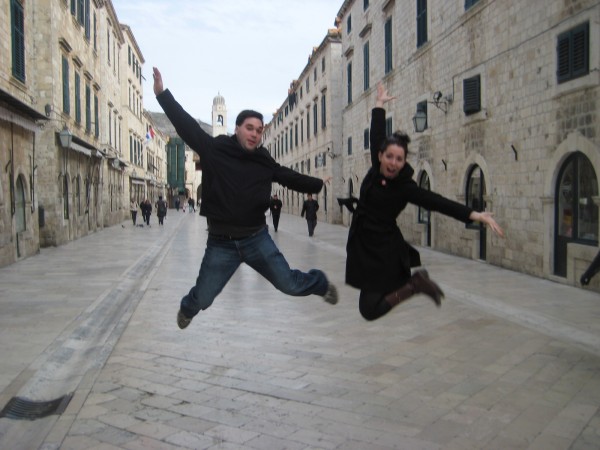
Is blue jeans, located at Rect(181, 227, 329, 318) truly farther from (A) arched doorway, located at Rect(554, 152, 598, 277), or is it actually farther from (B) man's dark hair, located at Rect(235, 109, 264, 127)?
(A) arched doorway, located at Rect(554, 152, 598, 277)

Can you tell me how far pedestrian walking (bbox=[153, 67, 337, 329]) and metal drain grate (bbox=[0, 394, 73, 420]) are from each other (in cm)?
125

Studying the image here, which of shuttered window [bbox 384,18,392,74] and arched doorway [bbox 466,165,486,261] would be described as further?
shuttered window [bbox 384,18,392,74]

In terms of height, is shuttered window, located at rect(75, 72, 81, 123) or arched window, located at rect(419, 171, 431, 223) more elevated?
shuttered window, located at rect(75, 72, 81, 123)

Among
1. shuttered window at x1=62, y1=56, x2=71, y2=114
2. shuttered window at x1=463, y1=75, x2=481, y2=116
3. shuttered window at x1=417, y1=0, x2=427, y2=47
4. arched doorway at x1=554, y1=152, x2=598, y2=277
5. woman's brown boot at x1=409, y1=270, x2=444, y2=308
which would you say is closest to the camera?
woman's brown boot at x1=409, y1=270, x2=444, y2=308

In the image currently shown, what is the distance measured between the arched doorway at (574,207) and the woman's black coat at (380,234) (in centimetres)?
674

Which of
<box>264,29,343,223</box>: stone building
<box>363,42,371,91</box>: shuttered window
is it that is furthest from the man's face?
<box>264,29,343,223</box>: stone building

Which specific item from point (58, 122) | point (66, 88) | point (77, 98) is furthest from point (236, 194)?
point (77, 98)

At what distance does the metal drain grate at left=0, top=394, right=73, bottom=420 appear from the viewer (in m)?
4.17

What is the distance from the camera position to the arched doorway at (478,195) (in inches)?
555

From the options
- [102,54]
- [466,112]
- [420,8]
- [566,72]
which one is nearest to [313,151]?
[102,54]

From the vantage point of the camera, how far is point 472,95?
13961 mm

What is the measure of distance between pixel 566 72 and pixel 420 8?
8.85 metres

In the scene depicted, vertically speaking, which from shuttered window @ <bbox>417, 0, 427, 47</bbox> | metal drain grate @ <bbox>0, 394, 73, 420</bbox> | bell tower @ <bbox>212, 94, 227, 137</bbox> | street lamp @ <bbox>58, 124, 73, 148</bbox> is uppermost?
bell tower @ <bbox>212, 94, 227, 137</bbox>

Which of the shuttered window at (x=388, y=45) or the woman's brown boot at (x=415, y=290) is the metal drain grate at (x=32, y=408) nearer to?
the woman's brown boot at (x=415, y=290)
